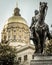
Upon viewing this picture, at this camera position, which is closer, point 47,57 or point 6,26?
point 47,57

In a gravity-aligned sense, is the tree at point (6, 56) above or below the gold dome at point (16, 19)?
below

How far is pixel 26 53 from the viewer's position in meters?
87.9

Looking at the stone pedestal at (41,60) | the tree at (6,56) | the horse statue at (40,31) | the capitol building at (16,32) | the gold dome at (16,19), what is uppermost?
the gold dome at (16,19)

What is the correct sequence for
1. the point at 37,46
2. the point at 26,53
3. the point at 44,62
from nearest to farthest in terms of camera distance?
1. the point at 44,62
2. the point at 37,46
3. the point at 26,53

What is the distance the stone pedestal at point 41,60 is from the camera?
50.0 feet

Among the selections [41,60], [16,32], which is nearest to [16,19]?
[16,32]

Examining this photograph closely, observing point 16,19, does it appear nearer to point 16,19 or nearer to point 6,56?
point 16,19

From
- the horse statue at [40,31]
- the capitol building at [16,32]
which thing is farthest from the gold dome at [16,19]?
the horse statue at [40,31]

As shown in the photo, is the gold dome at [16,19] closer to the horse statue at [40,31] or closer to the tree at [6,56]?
the tree at [6,56]

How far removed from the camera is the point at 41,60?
50.5 ft

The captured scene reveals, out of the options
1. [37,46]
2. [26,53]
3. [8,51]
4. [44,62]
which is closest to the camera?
[44,62]

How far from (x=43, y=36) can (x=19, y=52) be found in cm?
7308

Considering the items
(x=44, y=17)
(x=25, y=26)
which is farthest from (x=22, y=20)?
(x=44, y=17)

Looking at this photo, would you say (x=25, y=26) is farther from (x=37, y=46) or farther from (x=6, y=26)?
(x=37, y=46)
